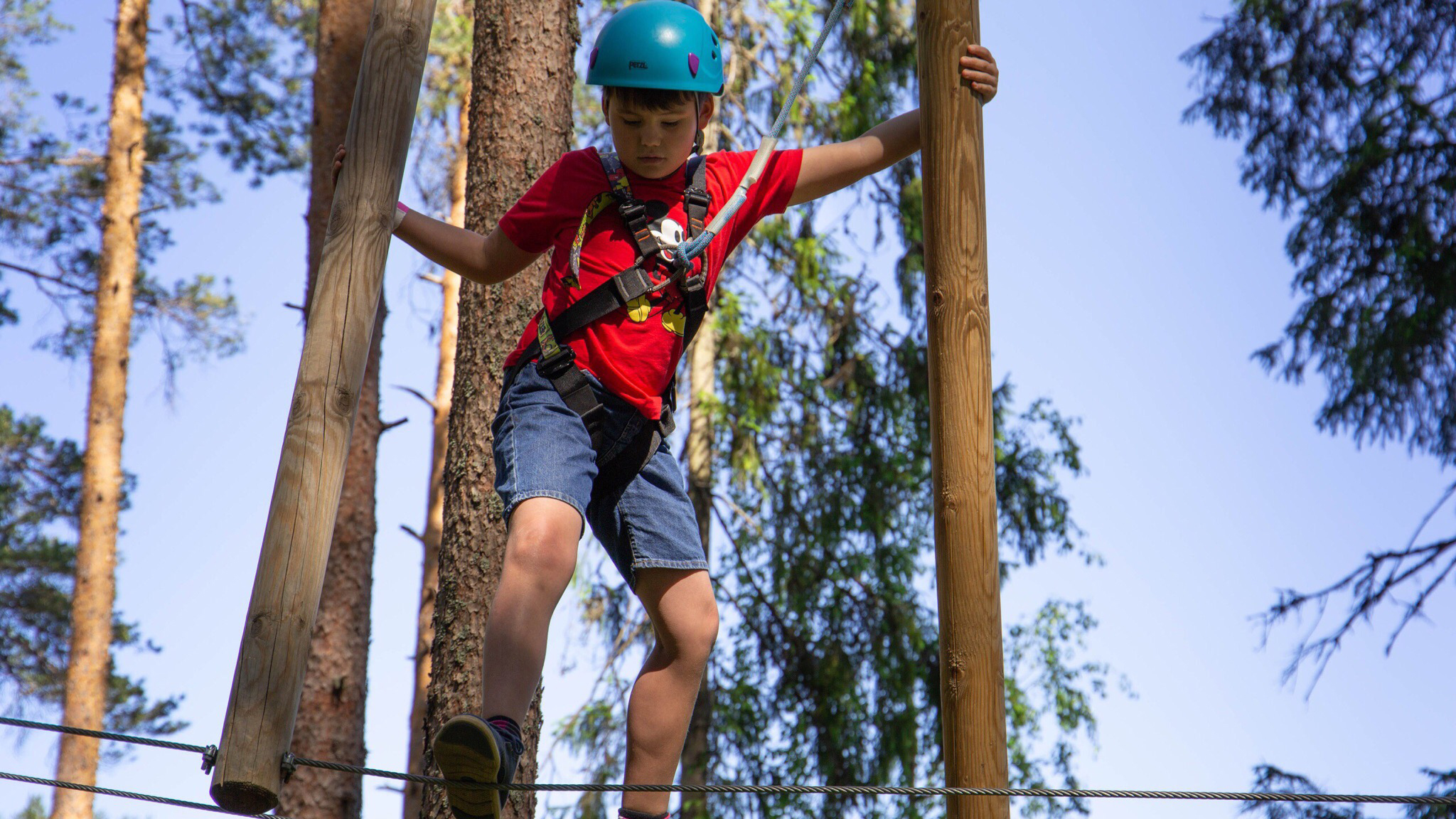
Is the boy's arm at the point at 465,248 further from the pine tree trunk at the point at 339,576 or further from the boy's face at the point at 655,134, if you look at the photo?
the pine tree trunk at the point at 339,576

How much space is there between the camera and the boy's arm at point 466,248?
287 cm

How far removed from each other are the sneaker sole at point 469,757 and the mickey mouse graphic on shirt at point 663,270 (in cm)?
94

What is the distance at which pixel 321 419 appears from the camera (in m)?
2.63

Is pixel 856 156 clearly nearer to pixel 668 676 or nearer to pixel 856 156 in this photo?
pixel 856 156

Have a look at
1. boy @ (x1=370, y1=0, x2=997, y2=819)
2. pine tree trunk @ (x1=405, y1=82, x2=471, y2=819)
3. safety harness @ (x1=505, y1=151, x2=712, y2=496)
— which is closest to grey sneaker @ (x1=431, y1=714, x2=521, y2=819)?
boy @ (x1=370, y1=0, x2=997, y2=819)

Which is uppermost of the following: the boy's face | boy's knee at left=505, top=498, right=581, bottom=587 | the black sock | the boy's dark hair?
the boy's dark hair

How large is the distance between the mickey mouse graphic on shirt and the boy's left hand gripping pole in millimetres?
566

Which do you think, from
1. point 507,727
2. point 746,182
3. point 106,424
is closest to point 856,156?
point 746,182

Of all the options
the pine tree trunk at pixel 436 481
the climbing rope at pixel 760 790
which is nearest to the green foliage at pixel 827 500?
the pine tree trunk at pixel 436 481

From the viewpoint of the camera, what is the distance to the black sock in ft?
7.72

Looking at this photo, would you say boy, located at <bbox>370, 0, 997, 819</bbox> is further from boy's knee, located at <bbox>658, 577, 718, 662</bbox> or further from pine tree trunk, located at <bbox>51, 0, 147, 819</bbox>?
pine tree trunk, located at <bbox>51, 0, 147, 819</bbox>

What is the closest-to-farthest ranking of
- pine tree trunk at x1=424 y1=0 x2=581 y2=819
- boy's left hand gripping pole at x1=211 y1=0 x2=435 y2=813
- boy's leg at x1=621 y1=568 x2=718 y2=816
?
boy's left hand gripping pole at x1=211 y1=0 x2=435 y2=813
boy's leg at x1=621 y1=568 x2=718 y2=816
pine tree trunk at x1=424 y1=0 x2=581 y2=819

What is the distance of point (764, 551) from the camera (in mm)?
10555

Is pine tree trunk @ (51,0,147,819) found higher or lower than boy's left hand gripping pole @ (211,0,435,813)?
higher
